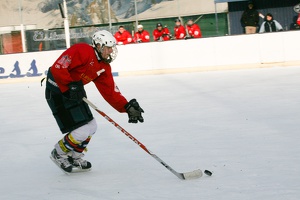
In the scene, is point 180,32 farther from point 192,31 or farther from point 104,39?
point 104,39

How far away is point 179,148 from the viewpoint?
5320 millimetres

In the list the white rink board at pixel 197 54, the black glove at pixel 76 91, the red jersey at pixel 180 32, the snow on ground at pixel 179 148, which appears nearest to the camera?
the snow on ground at pixel 179 148

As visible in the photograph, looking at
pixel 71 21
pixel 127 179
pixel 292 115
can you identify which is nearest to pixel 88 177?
pixel 127 179

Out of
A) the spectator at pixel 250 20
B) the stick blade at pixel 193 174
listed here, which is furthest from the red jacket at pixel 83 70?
the spectator at pixel 250 20

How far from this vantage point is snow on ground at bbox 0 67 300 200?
3.98 meters

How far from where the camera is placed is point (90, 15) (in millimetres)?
18219

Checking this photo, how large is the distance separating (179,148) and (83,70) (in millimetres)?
1248

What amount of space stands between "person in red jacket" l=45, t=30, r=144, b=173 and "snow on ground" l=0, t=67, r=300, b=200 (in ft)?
0.58

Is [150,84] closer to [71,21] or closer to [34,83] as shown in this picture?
[34,83]

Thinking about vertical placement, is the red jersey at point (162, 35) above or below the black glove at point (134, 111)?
above

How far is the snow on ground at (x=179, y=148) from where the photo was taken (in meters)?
3.98

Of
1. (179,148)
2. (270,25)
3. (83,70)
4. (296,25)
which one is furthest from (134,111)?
(296,25)

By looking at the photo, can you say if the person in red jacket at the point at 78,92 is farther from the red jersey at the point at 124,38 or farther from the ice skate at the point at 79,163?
the red jersey at the point at 124,38

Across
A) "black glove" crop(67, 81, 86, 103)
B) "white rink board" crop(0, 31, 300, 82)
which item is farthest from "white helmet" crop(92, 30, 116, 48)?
"white rink board" crop(0, 31, 300, 82)
